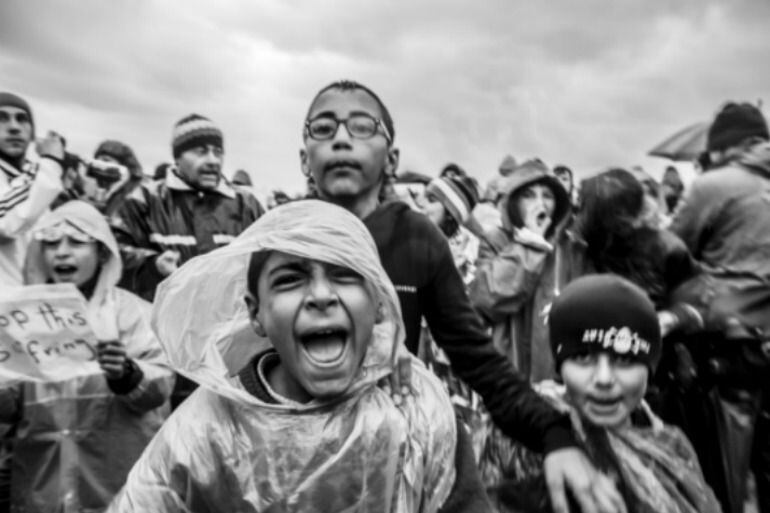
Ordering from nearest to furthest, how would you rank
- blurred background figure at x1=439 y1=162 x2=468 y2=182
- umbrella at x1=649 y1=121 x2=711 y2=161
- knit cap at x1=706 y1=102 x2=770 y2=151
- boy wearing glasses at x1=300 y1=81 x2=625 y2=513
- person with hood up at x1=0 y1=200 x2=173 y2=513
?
1. boy wearing glasses at x1=300 y1=81 x2=625 y2=513
2. person with hood up at x1=0 y1=200 x2=173 y2=513
3. knit cap at x1=706 y1=102 x2=770 y2=151
4. blurred background figure at x1=439 y1=162 x2=468 y2=182
5. umbrella at x1=649 y1=121 x2=711 y2=161

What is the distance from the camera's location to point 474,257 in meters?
5.80

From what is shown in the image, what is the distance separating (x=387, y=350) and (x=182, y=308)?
0.47m

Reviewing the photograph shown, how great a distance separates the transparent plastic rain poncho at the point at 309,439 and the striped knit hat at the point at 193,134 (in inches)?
125

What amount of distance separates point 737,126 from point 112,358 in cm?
277

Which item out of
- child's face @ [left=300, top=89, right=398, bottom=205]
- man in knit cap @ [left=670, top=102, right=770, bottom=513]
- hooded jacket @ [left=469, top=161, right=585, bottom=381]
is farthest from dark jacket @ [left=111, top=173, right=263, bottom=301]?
child's face @ [left=300, top=89, right=398, bottom=205]

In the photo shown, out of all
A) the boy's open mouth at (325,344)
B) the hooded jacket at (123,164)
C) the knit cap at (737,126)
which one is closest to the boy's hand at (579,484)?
the boy's open mouth at (325,344)

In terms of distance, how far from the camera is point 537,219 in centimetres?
457

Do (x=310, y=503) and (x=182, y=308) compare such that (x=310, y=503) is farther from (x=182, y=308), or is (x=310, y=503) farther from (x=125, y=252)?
(x=125, y=252)

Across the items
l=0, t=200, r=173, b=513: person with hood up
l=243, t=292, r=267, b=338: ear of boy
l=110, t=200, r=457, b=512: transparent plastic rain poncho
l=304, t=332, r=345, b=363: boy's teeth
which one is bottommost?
l=0, t=200, r=173, b=513: person with hood up

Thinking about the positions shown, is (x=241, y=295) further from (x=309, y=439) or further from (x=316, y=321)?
(x=309, y=439)

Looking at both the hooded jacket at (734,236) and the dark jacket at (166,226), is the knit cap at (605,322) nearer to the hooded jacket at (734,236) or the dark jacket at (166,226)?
the hooded jacket at (734,236)

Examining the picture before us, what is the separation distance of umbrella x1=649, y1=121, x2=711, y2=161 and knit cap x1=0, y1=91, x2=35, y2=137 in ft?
22.5

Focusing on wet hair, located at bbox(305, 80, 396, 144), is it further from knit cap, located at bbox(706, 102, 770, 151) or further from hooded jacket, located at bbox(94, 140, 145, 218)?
hooded jacket, located at bbox(94, 140, 145, 218)

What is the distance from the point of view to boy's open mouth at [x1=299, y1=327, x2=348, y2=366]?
1.81 m
